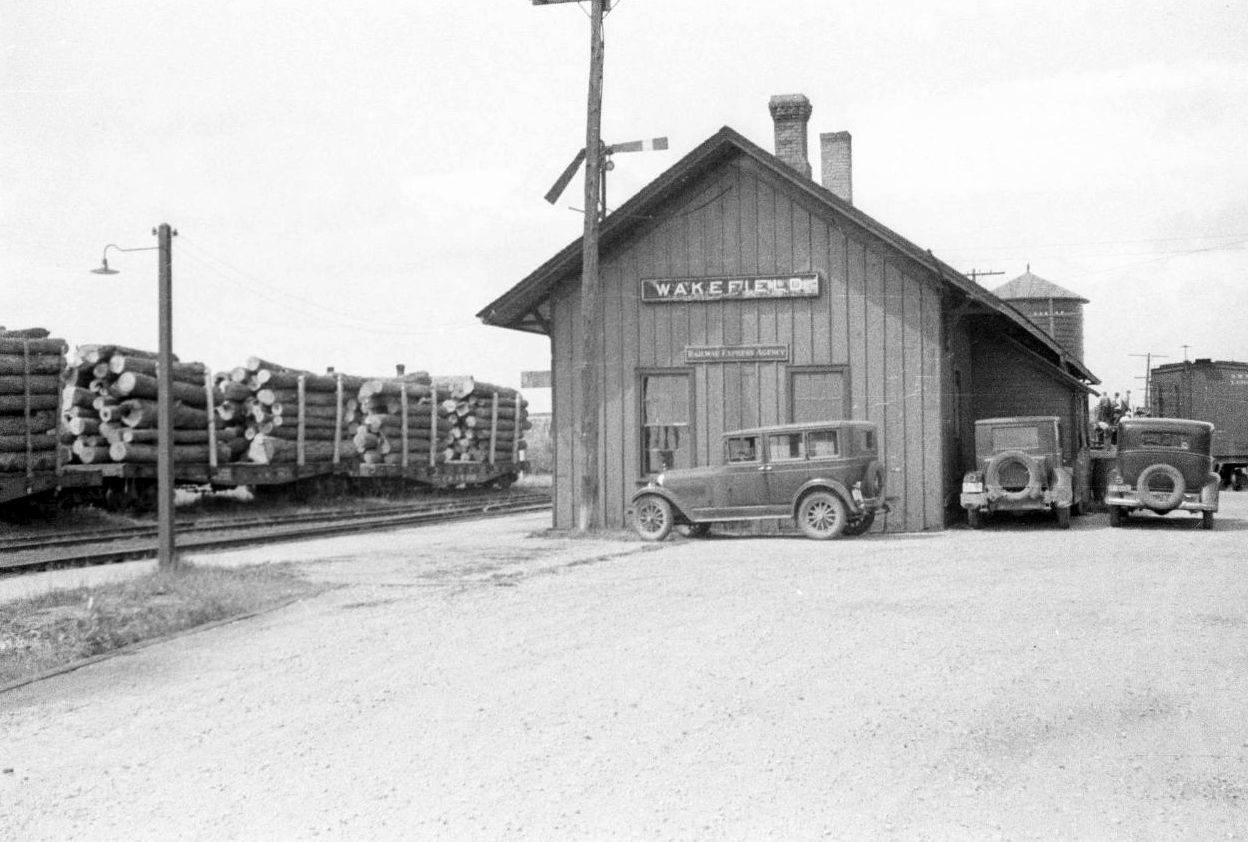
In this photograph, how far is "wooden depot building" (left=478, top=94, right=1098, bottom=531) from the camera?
18281 mm

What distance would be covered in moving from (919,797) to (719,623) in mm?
3989

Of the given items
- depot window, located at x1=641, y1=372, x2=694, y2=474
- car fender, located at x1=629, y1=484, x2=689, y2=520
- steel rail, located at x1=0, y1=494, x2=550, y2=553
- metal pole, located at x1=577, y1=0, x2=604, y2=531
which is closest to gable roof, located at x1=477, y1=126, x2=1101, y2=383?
metal pole, located at x1=577, y1=0, x2=604, y2=531

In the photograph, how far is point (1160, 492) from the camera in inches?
698

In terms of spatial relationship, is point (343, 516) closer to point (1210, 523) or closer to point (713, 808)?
point (1210, 523)

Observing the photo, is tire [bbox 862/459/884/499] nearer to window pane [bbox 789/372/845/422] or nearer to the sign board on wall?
window pane [bbox 789/372/845/422]

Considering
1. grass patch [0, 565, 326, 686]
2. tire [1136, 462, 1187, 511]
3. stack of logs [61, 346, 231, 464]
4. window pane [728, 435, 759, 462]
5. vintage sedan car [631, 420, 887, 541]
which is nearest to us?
grass patch [0, 565, 326, 686]

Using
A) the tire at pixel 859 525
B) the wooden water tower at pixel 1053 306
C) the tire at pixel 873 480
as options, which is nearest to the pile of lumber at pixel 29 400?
the tire at pixel 859 525

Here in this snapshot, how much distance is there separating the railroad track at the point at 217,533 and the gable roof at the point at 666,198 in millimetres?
4758

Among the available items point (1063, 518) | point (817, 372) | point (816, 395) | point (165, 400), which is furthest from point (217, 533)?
point (1063, 518)

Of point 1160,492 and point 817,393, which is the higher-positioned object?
point 817,393

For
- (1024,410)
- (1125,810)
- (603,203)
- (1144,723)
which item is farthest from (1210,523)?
(1125,810)

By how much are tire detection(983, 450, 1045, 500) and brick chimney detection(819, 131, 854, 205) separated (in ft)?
23.2

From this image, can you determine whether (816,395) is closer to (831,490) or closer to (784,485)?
(784,485)

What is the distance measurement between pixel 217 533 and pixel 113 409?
4826mm
